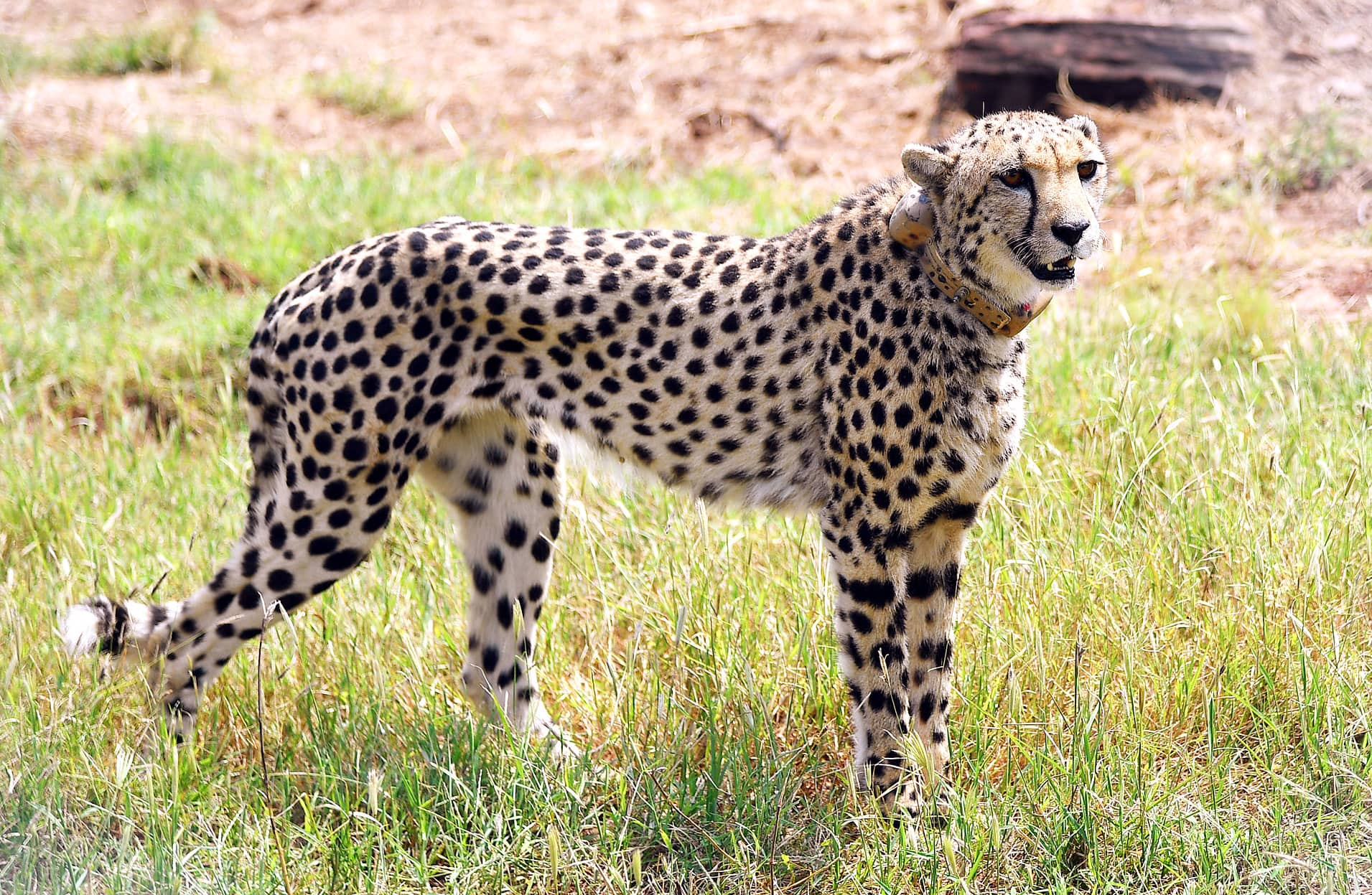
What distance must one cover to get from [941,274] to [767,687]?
123 cm

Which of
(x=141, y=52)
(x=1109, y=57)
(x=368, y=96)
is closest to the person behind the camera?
(x=1109, y=57)

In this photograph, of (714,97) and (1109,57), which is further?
(714,97)

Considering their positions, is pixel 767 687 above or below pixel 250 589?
below

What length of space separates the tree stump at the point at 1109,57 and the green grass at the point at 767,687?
265 cm

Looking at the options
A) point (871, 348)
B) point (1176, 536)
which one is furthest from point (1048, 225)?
point (1176, 536)

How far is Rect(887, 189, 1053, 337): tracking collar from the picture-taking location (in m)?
3.54

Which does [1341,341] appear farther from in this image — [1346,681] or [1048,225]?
[1048,225]

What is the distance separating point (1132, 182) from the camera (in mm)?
7363

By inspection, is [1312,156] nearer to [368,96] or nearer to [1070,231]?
[1070,231]

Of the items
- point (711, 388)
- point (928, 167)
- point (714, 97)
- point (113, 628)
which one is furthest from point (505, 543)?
point (714, 97)

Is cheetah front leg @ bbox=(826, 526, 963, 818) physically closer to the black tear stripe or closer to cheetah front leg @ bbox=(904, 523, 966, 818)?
cheetah front leg @ bbox=(904, 523, 966, 818)

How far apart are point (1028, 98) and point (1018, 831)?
214 inches

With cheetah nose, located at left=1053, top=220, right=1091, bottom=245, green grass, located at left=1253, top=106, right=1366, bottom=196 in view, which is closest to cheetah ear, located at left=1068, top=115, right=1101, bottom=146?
cheetah nose, located at left=1053, top=220, right=1091, bottom=245

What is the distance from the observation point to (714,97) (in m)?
8.98
